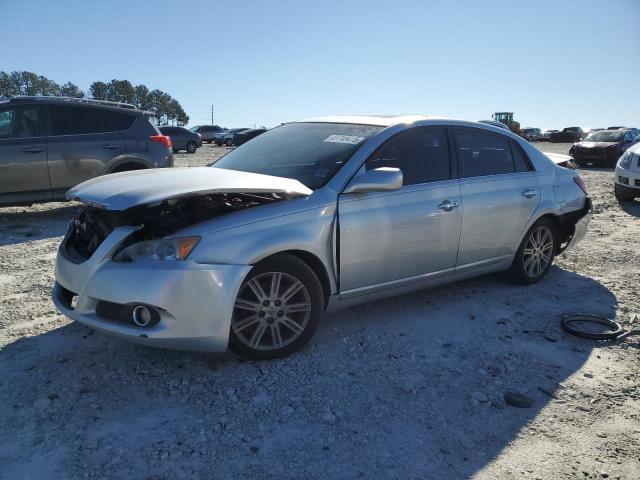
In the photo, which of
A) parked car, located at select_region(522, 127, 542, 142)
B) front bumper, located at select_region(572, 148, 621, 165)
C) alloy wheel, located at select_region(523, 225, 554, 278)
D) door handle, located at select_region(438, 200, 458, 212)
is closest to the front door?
door handle, located at select_region(438, 200, 458, 212)

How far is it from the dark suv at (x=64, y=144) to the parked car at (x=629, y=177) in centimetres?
839

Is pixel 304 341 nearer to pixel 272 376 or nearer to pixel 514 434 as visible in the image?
pixel 272 376

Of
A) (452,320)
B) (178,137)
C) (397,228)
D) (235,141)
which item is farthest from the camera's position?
(235,141)

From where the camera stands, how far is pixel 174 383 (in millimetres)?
3113

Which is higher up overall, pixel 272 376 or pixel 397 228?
A: pixel 397 228

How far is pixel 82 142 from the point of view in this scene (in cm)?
785

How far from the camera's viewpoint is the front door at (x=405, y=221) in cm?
364

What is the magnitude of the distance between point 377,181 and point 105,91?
280ft

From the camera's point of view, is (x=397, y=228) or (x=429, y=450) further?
(x=397, y=228)

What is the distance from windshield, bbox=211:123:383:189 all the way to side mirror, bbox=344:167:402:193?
217mm

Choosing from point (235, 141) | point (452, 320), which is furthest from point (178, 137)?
point (452, 320)

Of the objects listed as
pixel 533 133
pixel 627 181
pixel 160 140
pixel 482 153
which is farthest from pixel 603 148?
pixel 533 133

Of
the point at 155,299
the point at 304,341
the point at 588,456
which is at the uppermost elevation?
the point at 155,299

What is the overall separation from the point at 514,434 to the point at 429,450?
0.49m
